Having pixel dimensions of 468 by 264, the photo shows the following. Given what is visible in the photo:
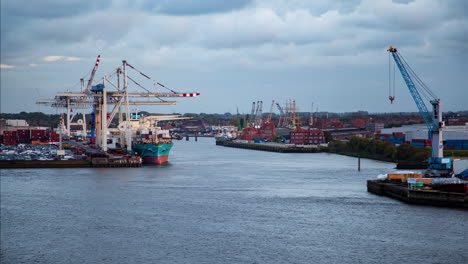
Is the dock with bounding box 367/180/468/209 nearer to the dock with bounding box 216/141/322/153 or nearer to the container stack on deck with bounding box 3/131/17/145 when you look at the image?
the dock with bounding box 216/141/322/153

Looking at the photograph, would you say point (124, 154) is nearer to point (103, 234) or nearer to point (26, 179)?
point (26, 179)

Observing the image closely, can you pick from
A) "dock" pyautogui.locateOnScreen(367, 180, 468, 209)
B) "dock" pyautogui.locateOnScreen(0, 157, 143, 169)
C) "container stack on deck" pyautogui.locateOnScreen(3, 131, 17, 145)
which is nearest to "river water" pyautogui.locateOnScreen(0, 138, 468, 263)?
"dock" pyautogui.locateOnScreen(367, 180, 468, 209)

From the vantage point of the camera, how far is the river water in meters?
9.71

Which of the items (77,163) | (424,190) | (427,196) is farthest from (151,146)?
(427,196)

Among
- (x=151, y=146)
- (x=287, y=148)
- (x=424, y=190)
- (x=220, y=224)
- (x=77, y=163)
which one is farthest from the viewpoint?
(x=287, y=148)

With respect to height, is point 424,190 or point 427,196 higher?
point 424,190

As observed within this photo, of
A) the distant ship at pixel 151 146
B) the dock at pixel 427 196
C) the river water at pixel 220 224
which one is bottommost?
the river water at pixel 220 224

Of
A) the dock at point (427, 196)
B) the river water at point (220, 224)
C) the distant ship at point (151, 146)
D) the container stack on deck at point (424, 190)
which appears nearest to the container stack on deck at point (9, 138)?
the distant ship at point (151, 146)

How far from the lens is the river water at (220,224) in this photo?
31.9ft

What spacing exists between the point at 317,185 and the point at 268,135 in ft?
132

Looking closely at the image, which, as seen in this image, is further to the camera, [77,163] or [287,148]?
[287,148]

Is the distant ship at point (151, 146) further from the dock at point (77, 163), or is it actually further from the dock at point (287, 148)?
the dock at point (287, 148)

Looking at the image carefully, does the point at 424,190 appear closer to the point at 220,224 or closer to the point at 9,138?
the point at 220,224

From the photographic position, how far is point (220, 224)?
1189cm
